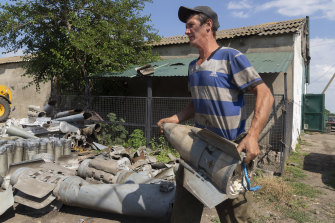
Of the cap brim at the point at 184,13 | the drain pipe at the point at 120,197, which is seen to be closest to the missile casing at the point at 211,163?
the cap brim at the point at 184,13

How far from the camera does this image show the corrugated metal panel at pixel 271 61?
6759mm

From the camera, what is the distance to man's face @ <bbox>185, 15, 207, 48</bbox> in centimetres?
211

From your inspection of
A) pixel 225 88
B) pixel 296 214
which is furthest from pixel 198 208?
pixel 296 214

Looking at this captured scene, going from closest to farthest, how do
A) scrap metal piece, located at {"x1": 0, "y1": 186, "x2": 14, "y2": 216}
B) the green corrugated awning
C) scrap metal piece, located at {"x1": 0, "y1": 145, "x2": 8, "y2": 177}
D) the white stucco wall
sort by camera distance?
scrap metal piece, located at {"x1": 0, "y1": 186, "x2": 14, "y2": 216} < scrap metal piece, located at {"x1": 0, "y1": 145, "x2": 8, "y2": 177} < the green corrugated awning < the white stucco wall

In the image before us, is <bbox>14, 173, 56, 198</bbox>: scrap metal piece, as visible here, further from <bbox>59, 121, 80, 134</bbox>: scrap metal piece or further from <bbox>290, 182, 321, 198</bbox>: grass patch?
<bbox>290, 182, 321, 198</bbox>: grass patch

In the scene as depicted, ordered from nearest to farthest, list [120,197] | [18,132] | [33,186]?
[120,197] < [33,186] < [18,132]

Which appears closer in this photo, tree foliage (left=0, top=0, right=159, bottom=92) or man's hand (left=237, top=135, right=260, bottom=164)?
man's hand (left=237, top=135, right=260, bottom=164)

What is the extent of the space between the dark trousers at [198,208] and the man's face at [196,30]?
1.18 m

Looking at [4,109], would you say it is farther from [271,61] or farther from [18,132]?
[271,61]

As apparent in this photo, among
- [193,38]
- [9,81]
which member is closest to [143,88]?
[193,38]

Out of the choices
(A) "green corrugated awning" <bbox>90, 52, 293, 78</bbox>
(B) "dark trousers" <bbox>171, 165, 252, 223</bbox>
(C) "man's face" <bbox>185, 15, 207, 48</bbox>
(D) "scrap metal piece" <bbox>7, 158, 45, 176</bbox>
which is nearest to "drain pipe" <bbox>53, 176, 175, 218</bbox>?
(B) "dark trousers" <bbox>171, 165, 252, 223</bbox>

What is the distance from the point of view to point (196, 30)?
212 cm

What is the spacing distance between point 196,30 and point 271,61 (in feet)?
20.5

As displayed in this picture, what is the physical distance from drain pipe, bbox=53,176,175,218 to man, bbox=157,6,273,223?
3.64ft
